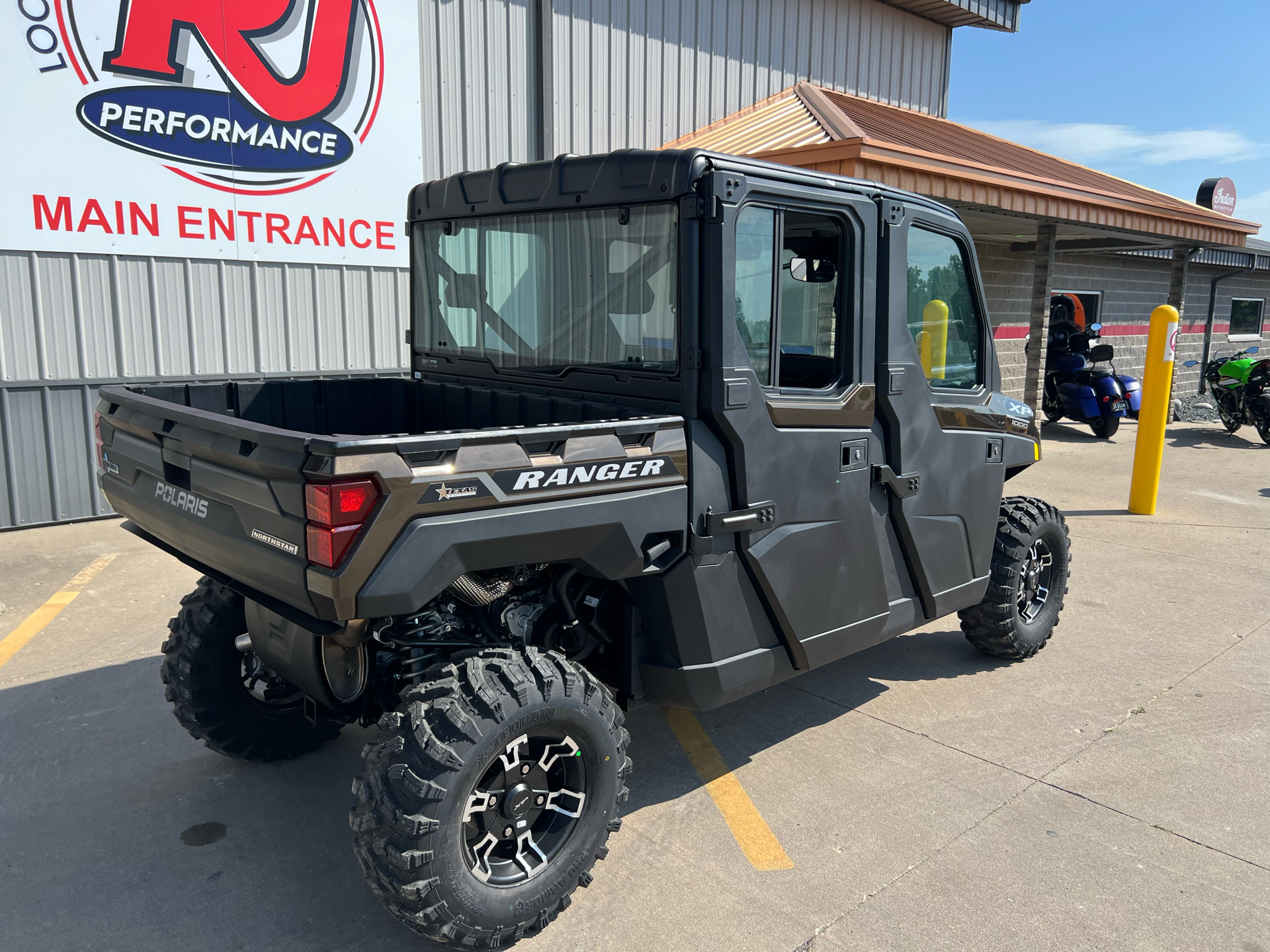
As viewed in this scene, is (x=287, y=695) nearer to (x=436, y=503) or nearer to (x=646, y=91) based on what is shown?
(x=436, y=503)

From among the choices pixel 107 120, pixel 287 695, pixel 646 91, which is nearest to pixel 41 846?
pixel 287 695

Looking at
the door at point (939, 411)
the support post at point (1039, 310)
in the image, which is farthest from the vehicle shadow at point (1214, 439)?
the door at point (939, 411)

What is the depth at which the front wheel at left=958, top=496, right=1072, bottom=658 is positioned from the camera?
16.3ft

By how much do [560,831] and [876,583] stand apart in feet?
5.59

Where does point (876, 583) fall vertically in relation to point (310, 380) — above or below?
below

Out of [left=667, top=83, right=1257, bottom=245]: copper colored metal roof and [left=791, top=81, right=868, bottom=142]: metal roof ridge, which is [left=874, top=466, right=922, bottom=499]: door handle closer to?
[left=667, top=83, right=1257, bottom=245]: copper colored metal roof

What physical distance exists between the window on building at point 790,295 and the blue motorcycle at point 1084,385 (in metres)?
Answer: 12.1

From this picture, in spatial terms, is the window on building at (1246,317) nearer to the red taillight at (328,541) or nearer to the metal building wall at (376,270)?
the metal building wall at (376,270)

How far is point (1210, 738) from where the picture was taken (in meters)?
4.33

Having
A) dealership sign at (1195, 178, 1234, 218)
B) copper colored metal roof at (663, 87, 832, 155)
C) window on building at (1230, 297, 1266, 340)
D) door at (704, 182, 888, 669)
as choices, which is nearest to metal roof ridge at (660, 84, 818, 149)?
copper colored metal roof at (663, 87, 832, 155)

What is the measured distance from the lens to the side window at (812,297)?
12.0 ft

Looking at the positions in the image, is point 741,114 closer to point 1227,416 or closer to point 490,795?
point 1227,416

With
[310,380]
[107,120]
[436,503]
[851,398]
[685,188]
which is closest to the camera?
[436,503]

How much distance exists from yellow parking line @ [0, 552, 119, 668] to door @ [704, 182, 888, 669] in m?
4.26
